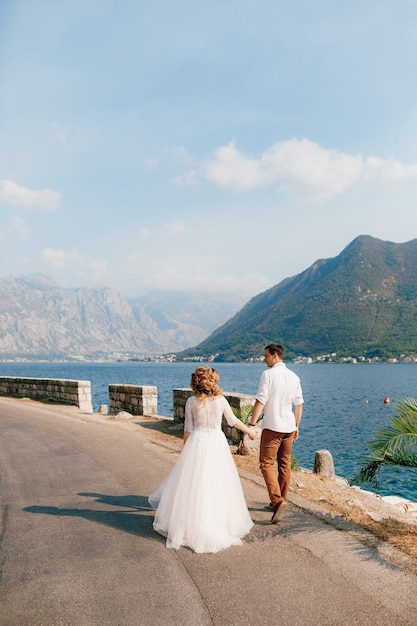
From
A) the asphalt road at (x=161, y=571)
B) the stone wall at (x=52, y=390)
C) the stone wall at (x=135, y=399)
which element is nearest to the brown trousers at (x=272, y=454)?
the asphalt road at (x=161, y=571)

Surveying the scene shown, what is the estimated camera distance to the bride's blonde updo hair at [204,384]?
6.03 m

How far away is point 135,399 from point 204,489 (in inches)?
515

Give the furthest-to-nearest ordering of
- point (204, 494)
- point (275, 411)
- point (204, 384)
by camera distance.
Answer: point (275, 411) → point (204, 384) → point (204, 494)

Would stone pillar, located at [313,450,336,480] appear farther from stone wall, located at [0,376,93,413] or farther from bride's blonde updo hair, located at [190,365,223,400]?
stone wall, located at [0,376,93,413]

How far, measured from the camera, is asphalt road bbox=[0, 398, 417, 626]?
403cm

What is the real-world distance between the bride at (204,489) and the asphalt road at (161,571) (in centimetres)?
18

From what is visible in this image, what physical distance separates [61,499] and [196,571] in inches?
128

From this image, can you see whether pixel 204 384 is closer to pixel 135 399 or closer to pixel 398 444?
pixel 398 444

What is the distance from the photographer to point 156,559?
5090 millimetres

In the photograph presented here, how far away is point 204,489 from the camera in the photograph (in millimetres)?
5746

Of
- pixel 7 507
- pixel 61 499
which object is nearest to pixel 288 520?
pixel 61 499

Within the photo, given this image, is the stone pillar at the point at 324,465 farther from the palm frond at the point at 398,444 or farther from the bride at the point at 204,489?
the bride at the point at 204,489

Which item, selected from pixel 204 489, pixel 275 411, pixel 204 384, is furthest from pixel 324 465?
pixel 204 384

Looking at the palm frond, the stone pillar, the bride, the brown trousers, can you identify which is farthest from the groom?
the stone pillar
